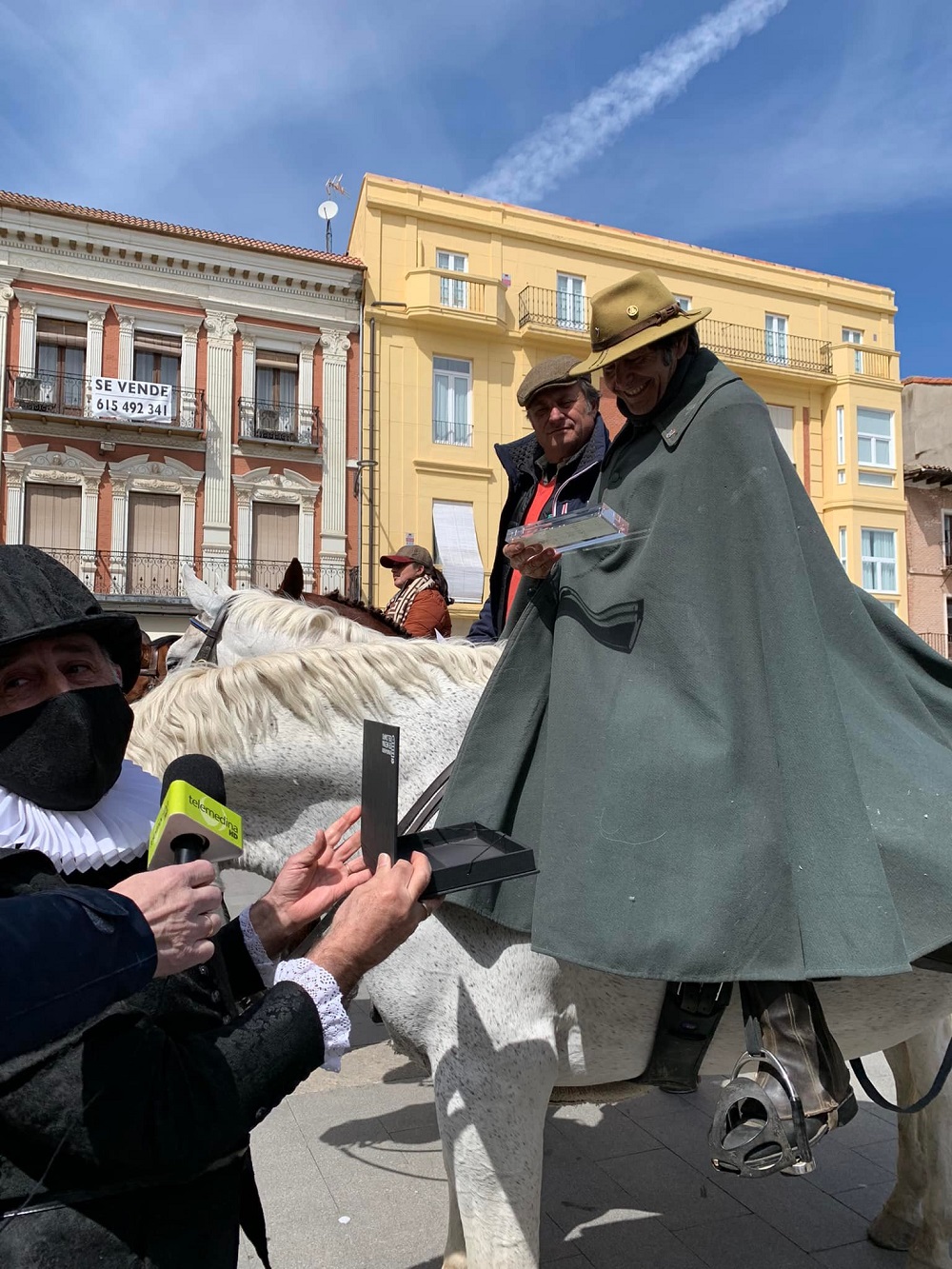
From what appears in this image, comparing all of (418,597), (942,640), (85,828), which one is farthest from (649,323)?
(942,640)

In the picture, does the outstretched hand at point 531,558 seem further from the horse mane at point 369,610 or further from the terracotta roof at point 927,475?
the terracotta roof at point 927,475

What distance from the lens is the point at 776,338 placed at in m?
22.6

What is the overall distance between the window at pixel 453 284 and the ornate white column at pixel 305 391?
3.33m

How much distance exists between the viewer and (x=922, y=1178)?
2502mm

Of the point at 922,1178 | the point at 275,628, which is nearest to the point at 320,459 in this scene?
the point at 275,628

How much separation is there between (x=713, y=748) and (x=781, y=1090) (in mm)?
642

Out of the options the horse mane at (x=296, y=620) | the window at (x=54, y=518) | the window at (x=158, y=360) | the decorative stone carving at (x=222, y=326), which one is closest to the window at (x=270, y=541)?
the window at (x=158, y=360)

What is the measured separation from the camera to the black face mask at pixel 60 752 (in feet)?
3.63

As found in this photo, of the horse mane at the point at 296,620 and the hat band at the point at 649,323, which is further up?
the hat band at the point at 649,323

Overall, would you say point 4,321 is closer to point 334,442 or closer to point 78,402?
point 78,402

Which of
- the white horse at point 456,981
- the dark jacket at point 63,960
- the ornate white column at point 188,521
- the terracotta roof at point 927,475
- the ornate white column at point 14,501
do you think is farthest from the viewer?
the terracotta roof at point 927,475

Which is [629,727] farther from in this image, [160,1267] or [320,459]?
[320,459]

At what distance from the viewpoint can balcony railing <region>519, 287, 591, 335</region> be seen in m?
19.8

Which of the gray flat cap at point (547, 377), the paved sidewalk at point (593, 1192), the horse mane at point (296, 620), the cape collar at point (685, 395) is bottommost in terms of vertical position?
the paved sidewalk at point (593, 1192)
